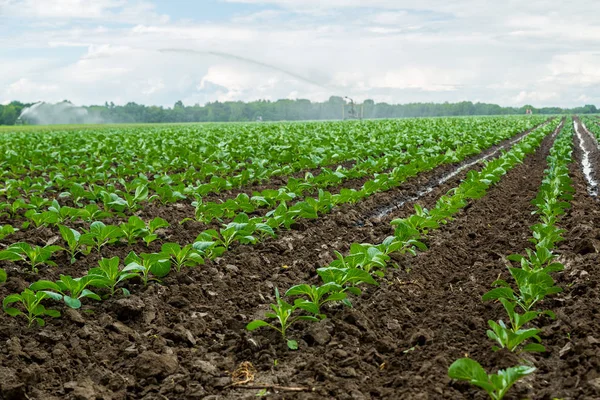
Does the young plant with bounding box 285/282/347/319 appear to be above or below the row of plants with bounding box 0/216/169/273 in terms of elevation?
below

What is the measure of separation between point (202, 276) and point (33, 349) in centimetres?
147

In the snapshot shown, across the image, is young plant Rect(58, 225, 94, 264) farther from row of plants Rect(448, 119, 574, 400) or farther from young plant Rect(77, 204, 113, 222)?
row of plants Rect(448, 119, 574, 400)

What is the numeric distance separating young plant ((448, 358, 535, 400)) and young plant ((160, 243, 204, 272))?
245 centimetres

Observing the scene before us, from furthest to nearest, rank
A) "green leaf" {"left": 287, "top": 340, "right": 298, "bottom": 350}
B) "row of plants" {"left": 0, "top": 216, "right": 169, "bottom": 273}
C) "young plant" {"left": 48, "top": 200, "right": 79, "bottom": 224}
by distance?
"young plant" {"left": 48, "top": 200, "right": 79, "bottom": 224}
"row of plants" {"left": 0, "top": 216, "right": 169, "bottom": 273}
"green leaf" {"left": 287, "top": 340, "right": 298, "bottom": 350}

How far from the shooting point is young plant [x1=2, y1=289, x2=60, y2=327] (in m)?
3.79

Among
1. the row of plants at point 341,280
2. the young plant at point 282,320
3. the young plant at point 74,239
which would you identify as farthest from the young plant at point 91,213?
the young plant at point 282,320

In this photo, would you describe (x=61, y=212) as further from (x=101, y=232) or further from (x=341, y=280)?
(x=341, y=280)

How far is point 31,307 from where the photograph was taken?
382cm

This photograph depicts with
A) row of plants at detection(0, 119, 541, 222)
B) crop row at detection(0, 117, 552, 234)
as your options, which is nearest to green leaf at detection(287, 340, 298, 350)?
crop row at detection(0, 117, 552, 234)

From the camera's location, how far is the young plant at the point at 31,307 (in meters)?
3.79

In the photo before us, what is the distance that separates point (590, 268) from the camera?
15.5 feet

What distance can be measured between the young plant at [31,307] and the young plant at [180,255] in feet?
3.04

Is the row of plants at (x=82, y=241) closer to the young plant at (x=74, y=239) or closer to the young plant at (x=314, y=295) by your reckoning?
the young plant at (x=74, y=239)

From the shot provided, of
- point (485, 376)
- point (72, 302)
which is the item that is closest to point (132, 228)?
point (72, 302)
